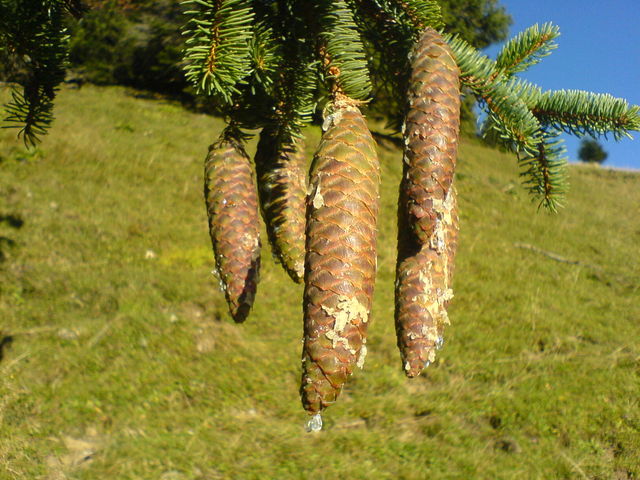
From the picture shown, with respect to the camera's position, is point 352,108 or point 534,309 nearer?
point 352,108

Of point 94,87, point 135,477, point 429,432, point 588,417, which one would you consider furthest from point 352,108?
point 94,87

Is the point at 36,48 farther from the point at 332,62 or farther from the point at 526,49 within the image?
the point at 526,49

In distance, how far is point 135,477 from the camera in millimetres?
4297

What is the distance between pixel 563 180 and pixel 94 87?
1938cm

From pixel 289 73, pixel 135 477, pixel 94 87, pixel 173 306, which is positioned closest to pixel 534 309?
pixel 173 306

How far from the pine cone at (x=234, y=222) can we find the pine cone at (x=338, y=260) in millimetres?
424

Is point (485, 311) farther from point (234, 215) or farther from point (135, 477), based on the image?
point (234, 215)

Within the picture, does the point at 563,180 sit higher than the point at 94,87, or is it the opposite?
the point at 563,180

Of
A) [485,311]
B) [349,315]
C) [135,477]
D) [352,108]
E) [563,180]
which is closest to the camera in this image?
[349,315]

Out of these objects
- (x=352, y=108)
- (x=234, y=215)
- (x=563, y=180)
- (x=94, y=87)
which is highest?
(x=352, y=108)

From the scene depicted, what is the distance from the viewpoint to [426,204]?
1088 millimetres

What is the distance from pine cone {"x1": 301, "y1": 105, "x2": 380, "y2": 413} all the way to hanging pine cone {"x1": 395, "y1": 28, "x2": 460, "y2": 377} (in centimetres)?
10

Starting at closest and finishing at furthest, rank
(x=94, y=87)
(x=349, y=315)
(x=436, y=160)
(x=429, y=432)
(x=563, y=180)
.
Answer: (x=349, y=315) < (x=436, y=160) < (x=563, y=180) < (x=429, y=432) < (x=94, y=87)

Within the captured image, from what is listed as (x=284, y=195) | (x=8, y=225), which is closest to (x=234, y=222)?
(x=284, y=195)
